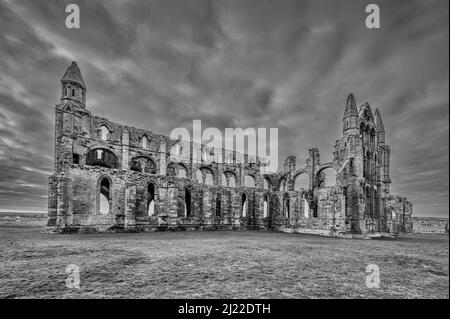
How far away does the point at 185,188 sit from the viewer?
23.5 meters

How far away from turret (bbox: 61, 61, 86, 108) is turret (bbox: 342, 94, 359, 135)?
28297mm

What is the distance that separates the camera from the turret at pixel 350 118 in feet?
72.9

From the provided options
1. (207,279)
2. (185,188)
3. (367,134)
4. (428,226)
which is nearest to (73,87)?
(185,188)

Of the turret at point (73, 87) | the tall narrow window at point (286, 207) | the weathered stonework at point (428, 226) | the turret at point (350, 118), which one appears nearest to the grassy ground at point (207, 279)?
the turret at point (350, 118)

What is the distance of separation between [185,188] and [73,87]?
16.4 meters

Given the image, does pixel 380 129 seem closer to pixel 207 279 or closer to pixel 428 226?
pixel 428 226

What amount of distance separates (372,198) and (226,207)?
15423 millimetres

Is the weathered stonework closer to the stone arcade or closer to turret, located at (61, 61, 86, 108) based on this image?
the stone arcade

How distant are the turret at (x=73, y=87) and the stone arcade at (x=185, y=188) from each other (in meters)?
0.09

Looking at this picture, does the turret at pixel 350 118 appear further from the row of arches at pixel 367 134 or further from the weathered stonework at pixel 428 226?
the weathered stonework at pixel 428 226

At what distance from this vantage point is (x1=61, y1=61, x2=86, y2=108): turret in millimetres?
23594

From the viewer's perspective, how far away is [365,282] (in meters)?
4.73
